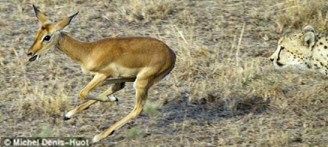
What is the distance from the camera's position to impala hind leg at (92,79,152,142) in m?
10.3

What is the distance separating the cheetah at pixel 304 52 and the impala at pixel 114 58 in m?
2.08

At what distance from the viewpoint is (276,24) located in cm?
1417

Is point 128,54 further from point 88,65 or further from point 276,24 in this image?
point 276,24

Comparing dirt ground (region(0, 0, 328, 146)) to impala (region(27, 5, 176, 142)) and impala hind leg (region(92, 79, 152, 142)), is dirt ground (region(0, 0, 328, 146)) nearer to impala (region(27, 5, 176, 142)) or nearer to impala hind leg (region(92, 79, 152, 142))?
impala hind leg (region(92, 79, 152, 142))

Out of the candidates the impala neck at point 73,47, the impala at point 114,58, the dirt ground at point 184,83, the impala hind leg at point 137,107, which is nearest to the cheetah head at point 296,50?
the dirt ground at point 184,83

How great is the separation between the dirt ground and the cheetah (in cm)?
32

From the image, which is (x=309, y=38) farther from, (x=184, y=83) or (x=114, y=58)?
(x=114, y=58)

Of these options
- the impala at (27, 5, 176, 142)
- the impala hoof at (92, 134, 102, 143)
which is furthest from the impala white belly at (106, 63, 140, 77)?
the impala hoof at (92, 134, 102, 143)

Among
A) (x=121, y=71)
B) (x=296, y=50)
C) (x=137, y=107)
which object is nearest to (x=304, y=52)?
(x=296, y=50)

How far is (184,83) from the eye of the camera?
1230cm

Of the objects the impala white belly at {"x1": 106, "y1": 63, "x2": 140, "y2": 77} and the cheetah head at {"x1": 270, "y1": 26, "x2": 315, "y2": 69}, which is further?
the cheetah head at {"x1": 270, "y1": 26, "x2": 315, "y2": 69}

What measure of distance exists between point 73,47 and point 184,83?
2.25 metres

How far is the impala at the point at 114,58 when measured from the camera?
1020 cm

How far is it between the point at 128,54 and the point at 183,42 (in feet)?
9.91
